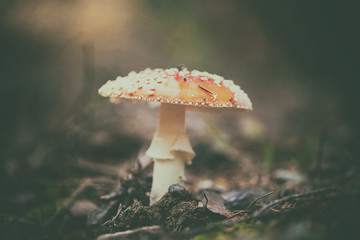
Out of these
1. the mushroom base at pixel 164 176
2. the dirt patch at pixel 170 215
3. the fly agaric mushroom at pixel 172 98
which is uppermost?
the fly agaric mushroom at pixel 172 98

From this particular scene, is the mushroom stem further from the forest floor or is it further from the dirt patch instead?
the dirt patch

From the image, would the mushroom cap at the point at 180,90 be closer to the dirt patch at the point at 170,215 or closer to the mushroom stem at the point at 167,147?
the mushroom stem at the point at 167,147

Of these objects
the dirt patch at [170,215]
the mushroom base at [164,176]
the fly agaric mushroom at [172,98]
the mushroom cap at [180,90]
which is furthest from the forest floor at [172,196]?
the mushroom cap at [180,90]

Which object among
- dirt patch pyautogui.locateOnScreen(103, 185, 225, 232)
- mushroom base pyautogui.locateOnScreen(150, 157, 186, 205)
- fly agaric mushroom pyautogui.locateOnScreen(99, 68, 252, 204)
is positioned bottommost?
dirt patch pyautogui.locateOnScreen(103, 185, 225, 232)

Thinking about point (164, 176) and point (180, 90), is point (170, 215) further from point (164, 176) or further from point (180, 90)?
point (180, 90)

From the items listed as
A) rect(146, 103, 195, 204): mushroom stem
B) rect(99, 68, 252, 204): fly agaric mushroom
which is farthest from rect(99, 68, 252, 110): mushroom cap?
rect(146, 103, 195, 204): mushroom stem

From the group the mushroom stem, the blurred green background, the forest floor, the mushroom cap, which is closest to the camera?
the forest floor
